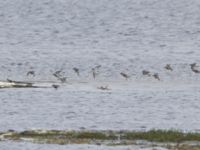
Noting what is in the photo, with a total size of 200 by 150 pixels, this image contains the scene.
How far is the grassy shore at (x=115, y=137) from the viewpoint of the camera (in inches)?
1018

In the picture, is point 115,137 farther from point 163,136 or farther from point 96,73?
point 96,73

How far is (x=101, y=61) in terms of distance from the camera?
155 feet

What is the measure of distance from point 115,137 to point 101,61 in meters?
20.6

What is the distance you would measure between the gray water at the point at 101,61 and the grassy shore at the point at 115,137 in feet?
3.85

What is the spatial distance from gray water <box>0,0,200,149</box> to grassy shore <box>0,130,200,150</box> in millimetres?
1173

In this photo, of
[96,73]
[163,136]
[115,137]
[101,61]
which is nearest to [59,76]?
[96,73]

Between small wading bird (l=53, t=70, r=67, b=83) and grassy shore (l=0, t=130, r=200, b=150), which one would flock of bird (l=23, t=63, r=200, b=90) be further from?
grassy shore (l=0, t=130, r=200, b=150)

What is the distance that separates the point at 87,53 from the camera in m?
50.4

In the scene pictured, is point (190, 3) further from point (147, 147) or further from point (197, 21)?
point (147, 147)

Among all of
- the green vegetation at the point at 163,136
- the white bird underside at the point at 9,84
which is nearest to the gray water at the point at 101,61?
the white bird underside at the point at 9,84

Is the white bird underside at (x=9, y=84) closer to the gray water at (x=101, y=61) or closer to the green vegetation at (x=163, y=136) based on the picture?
the gray water at (x=101, y=61)

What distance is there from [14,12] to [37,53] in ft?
65.1

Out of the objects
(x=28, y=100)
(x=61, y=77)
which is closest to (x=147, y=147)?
(x=28, y=100)

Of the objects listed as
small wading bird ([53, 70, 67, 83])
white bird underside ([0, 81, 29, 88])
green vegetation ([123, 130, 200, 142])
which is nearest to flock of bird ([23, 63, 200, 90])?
small wading bird ([53, 70, 67, 83])
